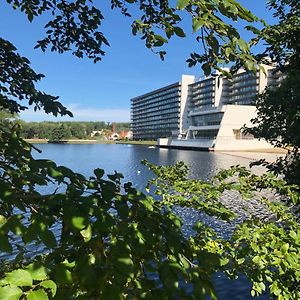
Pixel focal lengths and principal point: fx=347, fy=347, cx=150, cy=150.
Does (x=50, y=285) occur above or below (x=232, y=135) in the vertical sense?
above

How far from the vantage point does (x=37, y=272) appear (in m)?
1.26

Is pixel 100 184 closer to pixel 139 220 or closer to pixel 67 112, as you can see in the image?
pixel 139 220

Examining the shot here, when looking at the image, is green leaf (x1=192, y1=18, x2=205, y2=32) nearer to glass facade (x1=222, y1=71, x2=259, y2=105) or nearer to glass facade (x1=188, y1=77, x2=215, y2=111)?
glass facade (x1=222, y1=71, x2=259, y2=105)

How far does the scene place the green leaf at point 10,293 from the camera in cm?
112

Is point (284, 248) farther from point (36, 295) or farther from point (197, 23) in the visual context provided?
point (36, 295)

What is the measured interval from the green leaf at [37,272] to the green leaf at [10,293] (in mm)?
84

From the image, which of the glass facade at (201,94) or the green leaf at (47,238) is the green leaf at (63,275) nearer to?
the green leaf at (47,238)

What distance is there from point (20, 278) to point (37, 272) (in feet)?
0.29

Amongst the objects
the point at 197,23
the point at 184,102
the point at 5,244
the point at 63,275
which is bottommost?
the point at 63,275

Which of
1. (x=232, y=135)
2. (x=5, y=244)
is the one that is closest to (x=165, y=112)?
(x=232, y=135)

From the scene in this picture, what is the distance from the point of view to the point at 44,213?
155 centimetres

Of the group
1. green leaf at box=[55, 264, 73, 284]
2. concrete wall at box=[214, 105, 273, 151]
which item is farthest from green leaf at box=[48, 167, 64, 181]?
concrete wall at box=[214, 105, 273, 151]

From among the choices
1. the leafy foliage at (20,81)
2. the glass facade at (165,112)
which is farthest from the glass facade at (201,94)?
the leafy foliage at (20,81)

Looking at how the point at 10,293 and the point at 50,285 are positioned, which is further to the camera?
the point at 50,285
